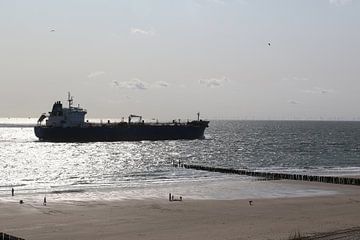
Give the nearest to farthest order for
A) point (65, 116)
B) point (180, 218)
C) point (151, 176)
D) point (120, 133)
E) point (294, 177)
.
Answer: point (180, 218) → point (294, 177) → point (151, 176) → point (65, 116) → point (120, 133)

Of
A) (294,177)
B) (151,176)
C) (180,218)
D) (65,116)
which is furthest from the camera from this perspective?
(65,116)

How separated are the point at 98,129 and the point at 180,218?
12684cm

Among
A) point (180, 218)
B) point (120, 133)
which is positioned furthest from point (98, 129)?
point (180, 218)

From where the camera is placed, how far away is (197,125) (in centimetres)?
17938

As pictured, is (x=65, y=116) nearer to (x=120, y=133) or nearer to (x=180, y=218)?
(x=120, y=133)

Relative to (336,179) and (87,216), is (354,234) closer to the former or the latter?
(87,216)

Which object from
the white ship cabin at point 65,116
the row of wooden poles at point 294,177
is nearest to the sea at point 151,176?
the row of wooden poles at point 294,177

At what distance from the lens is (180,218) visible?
130 feet

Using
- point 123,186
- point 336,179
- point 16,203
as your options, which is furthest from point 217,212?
point 336,179

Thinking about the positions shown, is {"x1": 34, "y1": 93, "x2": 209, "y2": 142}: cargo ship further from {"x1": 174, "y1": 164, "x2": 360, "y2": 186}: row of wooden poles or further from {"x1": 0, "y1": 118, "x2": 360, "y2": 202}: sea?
{"x1": 174, "y1": 164, "x2": 360, "y2": 186}: row of wooden poles

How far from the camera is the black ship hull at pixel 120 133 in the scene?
158000 millimetres

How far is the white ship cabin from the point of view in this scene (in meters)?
156

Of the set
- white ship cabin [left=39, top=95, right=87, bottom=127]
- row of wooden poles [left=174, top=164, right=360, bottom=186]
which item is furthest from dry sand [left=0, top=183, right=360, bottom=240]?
white ship cabin [left=39, top=95, right=87, bottom=127]

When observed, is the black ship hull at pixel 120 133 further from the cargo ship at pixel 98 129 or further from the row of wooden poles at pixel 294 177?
the row of wooden poles at pixel 294 177
